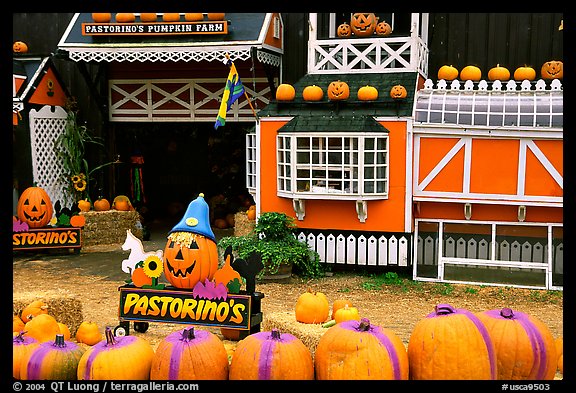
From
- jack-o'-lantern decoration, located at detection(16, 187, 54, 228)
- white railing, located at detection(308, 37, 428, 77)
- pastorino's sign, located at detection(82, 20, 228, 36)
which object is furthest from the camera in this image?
Answer: pastorino's sign, located at detection(82, 20, 228, 36)

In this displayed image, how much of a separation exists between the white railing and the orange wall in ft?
4.80

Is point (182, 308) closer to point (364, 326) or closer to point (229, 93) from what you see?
point (364, 326)

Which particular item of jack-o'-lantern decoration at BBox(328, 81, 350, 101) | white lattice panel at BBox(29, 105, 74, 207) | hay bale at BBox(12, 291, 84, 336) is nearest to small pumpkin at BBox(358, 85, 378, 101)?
jack-o'-lantern decoration at BBox(328, 81, 350, 101)

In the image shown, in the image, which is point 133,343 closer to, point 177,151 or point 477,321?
point 477,321

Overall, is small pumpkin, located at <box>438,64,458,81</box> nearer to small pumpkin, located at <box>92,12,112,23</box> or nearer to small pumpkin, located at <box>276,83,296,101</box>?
small pumpkin, located at <box>276,83,296,101</box>

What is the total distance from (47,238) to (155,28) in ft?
14.7

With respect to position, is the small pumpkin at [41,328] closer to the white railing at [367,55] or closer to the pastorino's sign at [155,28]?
the white railing at [367,55]

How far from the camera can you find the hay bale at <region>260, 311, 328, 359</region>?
6066mm

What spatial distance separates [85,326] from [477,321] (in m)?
4.06

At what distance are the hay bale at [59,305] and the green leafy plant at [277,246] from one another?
3.78 metres

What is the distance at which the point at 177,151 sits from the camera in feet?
62.2

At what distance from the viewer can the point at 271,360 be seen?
479 cm

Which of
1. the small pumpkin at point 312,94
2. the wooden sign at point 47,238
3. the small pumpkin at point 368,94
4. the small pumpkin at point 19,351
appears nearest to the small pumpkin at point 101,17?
the wooden sign at point 47,238

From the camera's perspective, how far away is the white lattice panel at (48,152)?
14.5 meters
